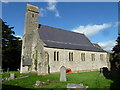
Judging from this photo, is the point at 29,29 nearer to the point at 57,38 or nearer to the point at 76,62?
the point at 57,38

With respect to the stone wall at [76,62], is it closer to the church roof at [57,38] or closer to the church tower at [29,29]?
the church roof at [57,38]

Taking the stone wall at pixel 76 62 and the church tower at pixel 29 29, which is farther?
the church tower at pixel 29 29

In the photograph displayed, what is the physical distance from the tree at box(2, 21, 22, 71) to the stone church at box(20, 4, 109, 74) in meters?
7.66

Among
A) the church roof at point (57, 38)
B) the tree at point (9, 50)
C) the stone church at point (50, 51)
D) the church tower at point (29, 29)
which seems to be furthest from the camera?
the tree at point (9, 50)

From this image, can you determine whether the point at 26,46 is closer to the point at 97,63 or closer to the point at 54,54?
the point at 54,54

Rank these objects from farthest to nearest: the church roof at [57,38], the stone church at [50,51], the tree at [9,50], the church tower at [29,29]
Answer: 1. the tree at [9,50]
2. the church tower at [29,29]
3. the church roof at [57,38]
4. the stone church at [50,51]

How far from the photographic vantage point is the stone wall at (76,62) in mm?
20641

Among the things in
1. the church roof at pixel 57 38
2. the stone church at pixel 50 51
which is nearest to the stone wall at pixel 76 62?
the stone church at pixel 50 51

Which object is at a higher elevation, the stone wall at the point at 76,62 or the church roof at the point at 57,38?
the church roof at the point at 57,38

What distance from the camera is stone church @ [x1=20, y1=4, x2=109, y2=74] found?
2061 centimetres

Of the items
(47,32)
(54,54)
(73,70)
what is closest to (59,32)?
(47,32)

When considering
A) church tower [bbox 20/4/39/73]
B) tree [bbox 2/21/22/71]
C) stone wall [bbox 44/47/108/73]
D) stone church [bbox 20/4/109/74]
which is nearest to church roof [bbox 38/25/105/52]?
stone church [bbox 20/4/109/74]

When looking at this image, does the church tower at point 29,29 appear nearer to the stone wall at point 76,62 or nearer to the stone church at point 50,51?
the stone church at point 50,51

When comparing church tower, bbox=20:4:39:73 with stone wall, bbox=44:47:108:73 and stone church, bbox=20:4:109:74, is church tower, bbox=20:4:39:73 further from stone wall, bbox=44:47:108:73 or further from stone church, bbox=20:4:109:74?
stone wall, bbox=44:47:108:73
